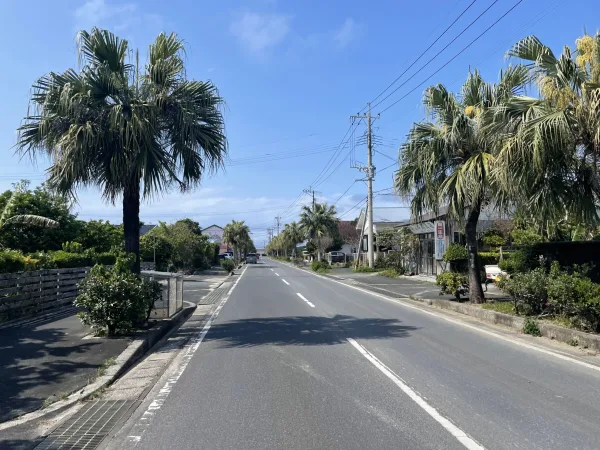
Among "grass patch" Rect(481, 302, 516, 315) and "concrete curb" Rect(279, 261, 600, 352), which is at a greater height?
"grass patch" Rect(481, 302, 516, 315)

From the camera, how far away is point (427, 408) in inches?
246

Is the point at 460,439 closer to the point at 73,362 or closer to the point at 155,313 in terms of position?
the point at 73,362

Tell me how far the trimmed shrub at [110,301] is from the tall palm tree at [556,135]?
27.0 ft

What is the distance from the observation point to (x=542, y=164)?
10578 mm

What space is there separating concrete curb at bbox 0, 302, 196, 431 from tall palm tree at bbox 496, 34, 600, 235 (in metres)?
8.28

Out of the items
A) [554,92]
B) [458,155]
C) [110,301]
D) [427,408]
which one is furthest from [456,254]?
[427,408]

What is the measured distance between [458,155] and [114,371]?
11.4 metres

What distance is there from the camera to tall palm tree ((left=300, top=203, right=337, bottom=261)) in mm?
68188

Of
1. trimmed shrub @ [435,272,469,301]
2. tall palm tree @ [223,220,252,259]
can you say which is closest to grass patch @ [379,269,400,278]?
trimmed shrub @ [435,272,469,301]

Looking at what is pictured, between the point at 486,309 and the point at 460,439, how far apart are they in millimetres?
9996

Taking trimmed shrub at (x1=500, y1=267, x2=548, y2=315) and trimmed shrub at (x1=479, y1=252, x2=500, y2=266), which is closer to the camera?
trimmed shrub at (x1=500, y1=267, x2=548, y2=315)

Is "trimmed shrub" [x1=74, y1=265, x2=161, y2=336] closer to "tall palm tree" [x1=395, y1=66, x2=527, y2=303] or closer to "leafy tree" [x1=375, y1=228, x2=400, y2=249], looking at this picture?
"tall palm tree" [x1=395, y1=66, x2=527, y2=303]

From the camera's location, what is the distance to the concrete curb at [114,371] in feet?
20.2

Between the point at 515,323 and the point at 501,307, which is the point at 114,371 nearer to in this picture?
the point at 515,323
